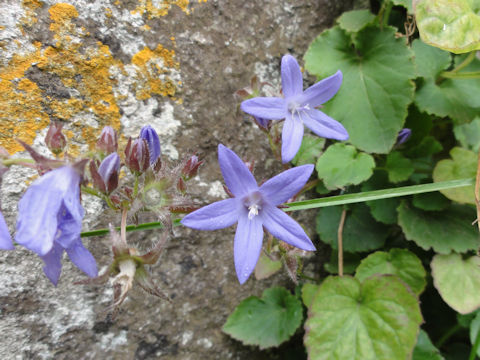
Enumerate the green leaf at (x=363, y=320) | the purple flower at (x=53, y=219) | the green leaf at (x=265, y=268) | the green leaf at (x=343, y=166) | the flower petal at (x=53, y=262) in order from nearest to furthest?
the purple flower at (x=53, y=219) → the flower petal at (x=53, y=262) → the green leaf at (x=363, y=320) → the green leaf at (x=343, y=166) → the green leaf at (x=265, y=268)

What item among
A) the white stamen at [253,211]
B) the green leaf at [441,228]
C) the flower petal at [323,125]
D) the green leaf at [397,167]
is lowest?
the green leaf at [441,228]

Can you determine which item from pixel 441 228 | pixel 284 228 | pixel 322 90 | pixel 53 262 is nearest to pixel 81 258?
pixel 53 262

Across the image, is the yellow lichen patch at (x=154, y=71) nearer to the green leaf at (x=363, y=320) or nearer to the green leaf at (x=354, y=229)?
the green leaf at (x=354, y=229)

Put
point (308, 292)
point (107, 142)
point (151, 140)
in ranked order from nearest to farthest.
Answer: point (107, 142) < point (151, 140) < point (308, 292)

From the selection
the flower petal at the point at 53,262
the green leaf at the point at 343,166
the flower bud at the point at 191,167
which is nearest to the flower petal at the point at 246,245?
the flower bud at the point at 191,167

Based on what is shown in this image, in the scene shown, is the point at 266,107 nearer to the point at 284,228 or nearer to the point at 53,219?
the point at 284,228

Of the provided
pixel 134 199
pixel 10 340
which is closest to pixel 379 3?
pixel 134 199
